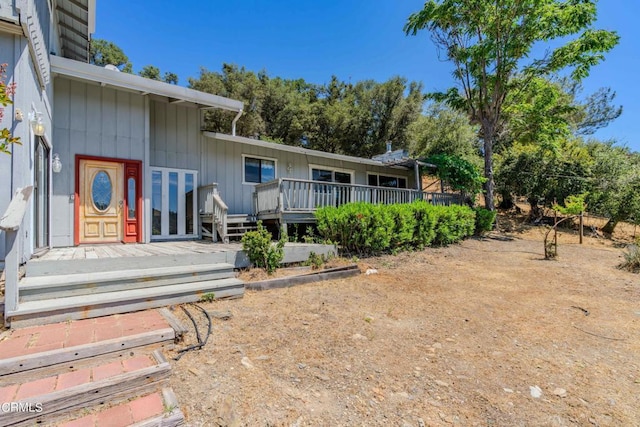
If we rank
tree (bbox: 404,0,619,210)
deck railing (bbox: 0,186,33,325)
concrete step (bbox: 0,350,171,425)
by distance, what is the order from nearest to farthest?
concrete step (bbox: 0,350,171,425)
deck railing (bbox: 0,186,33,325)
tree (bbox: 404,0,619,210)

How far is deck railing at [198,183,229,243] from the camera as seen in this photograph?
7590 millimetres

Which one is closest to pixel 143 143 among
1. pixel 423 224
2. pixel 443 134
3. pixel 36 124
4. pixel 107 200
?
pixel 107 200

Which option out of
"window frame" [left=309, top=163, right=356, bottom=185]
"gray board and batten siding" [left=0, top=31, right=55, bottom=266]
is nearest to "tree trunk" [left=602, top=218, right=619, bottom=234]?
"window frame" [left=309, top=163, right=356, bottom=185]

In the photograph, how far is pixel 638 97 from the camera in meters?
18.4

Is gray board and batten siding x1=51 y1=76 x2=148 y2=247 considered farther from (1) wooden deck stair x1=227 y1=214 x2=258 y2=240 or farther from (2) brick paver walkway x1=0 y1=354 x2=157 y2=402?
(2) brick paver walkway x1=0 y1=354 x2=157 y2=402

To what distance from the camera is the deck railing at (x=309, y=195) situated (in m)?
8.25

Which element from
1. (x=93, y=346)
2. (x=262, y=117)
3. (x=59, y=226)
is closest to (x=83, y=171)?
(x=59, y=226)

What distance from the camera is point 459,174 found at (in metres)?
13.3

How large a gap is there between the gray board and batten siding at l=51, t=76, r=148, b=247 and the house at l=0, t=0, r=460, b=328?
2 cm

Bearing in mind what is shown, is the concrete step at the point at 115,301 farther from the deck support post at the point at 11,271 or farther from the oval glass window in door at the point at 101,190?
the oval glass window in door at the point at 101,190

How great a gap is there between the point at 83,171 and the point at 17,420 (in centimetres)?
638

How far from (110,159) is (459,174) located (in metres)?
12.6

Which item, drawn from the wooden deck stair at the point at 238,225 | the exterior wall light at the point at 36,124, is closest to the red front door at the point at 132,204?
the wooden deck stair at the point at 238,225

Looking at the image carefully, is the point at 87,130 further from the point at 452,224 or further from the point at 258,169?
the point at 452,224
